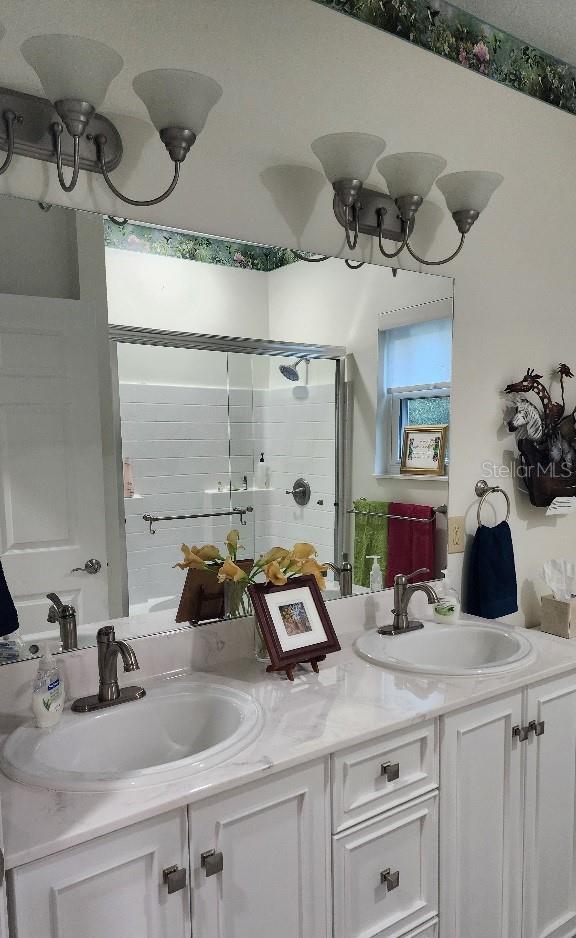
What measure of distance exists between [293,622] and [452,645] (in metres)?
0.59

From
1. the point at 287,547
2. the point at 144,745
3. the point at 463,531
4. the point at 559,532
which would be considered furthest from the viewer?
the point at 559,532

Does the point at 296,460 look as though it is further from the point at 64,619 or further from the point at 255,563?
the point at 64,619

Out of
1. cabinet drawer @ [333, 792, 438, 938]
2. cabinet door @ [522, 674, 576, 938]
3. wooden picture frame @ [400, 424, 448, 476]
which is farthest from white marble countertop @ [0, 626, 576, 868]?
wooden picture frame @ [400, 424, 448, 476]

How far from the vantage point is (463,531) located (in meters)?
2.16

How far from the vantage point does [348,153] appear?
1.60m

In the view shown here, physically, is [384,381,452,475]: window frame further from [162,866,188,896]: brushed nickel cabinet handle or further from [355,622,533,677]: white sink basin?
[162,866,188,896]: brushed nickel cabinet handle

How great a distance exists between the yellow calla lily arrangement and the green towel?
21 cm

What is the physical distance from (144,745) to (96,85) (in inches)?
52.5

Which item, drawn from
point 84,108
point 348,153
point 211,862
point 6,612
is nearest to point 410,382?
point 348,153

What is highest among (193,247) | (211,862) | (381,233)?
(381,233)

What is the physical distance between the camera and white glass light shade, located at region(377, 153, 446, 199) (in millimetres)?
1697

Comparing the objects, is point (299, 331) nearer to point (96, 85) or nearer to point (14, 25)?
point (96, 85)

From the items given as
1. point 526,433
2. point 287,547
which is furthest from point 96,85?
point 526,433

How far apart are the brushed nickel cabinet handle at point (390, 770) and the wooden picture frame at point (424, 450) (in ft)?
2.95
